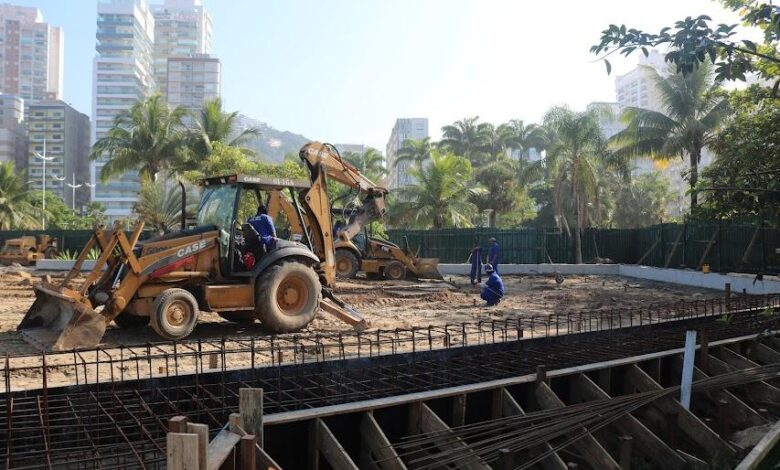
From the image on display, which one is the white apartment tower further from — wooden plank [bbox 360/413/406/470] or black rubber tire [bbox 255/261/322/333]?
wooden plank [bbox 360/413/406/470]

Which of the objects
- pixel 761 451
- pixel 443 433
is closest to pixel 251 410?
pixel 443 433

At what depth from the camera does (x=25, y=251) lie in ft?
93.4

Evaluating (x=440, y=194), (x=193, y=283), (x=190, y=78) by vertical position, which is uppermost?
(x=190, y=78)

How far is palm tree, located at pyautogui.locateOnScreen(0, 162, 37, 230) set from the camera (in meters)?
41.2

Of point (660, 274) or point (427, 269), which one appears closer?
point (427, 269)

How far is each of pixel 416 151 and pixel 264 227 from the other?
4101cm

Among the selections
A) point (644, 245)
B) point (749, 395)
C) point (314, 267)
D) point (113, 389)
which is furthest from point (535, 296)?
A: point (113, 389)

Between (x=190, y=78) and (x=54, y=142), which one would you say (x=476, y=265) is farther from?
(x=190, y=78)

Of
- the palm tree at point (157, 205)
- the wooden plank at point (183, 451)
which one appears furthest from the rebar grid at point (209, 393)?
the palm tree at point (157, 205)

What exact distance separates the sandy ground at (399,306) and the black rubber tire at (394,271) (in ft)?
1.88

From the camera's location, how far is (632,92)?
14600 cm

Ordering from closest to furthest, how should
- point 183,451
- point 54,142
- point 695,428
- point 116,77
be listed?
point 183,451, point 695,428, point 54,142, point 116,77

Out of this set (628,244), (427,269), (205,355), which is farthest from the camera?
(628,244)

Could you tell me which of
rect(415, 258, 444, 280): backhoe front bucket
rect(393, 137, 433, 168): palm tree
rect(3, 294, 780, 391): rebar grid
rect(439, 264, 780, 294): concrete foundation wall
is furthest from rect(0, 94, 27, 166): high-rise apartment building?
rect(3, 294, 780, 391): rebar grid
